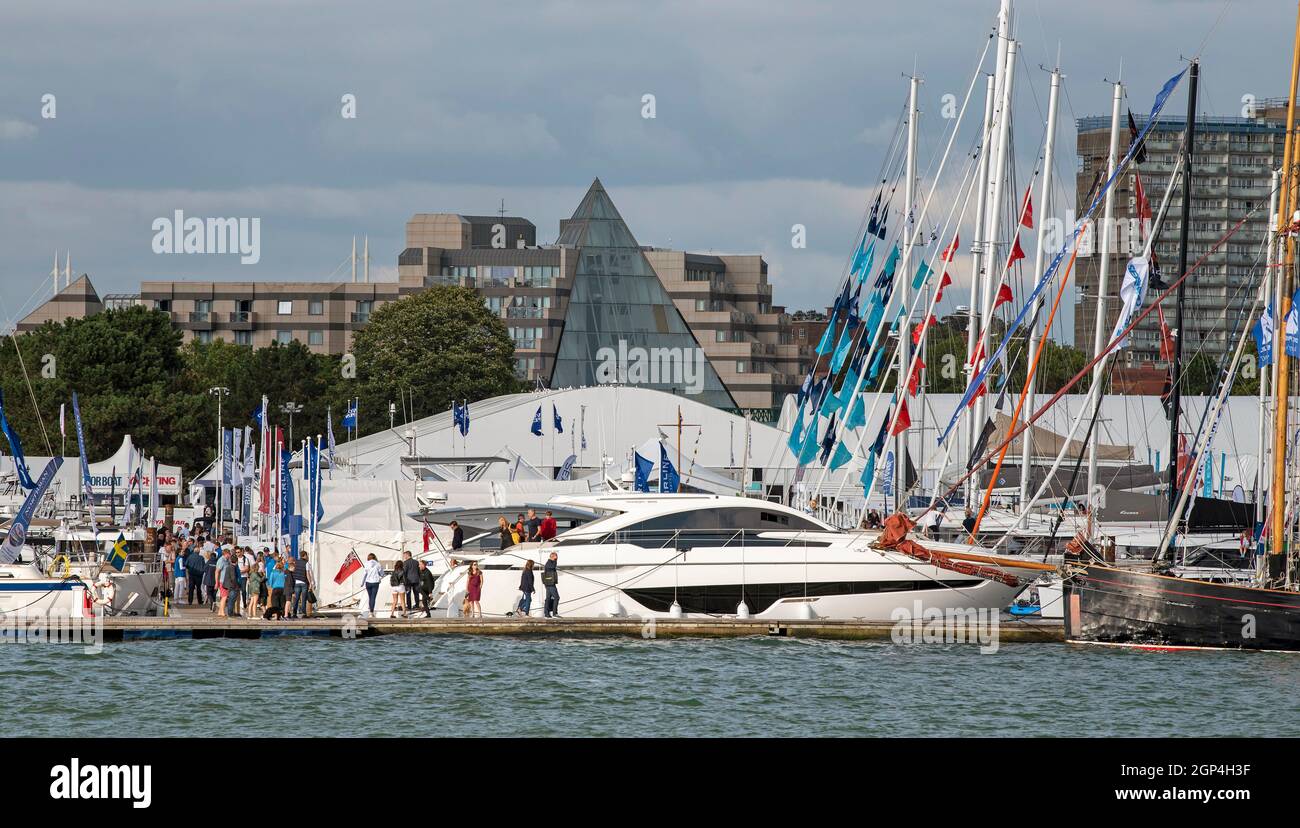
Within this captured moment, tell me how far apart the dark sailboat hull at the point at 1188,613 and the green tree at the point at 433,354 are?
252 feet

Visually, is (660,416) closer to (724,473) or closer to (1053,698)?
(724,473)

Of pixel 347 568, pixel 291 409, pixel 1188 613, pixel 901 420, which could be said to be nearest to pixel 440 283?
pixel 291 409

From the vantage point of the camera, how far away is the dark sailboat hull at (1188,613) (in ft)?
109

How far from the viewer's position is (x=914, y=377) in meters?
47.4

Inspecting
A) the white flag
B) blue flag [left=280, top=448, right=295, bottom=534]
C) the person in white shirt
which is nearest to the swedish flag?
blue flag [left=280, top=448, right=295, bottom=534]

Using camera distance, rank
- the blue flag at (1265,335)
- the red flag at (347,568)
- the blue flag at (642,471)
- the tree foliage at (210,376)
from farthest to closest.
→ the tree foliage at (210,376) → the blue flag at (642,471) → the red flag at (347,568) → the blue flag at (1265,335)

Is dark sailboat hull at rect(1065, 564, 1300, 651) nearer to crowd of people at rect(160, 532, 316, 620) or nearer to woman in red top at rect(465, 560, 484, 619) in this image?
woman in red top at rect(465, 560, 484, 619)

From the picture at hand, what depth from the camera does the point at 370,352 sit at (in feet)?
383

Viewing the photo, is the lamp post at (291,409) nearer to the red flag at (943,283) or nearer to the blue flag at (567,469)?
the blue flag at (567,469)

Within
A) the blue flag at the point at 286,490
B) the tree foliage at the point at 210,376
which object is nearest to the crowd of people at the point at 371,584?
the blue flag at the point at 286,490

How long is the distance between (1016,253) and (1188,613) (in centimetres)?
1561

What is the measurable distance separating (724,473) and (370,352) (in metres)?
47.9

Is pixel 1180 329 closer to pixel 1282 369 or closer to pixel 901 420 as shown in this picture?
pixel 1282 369
